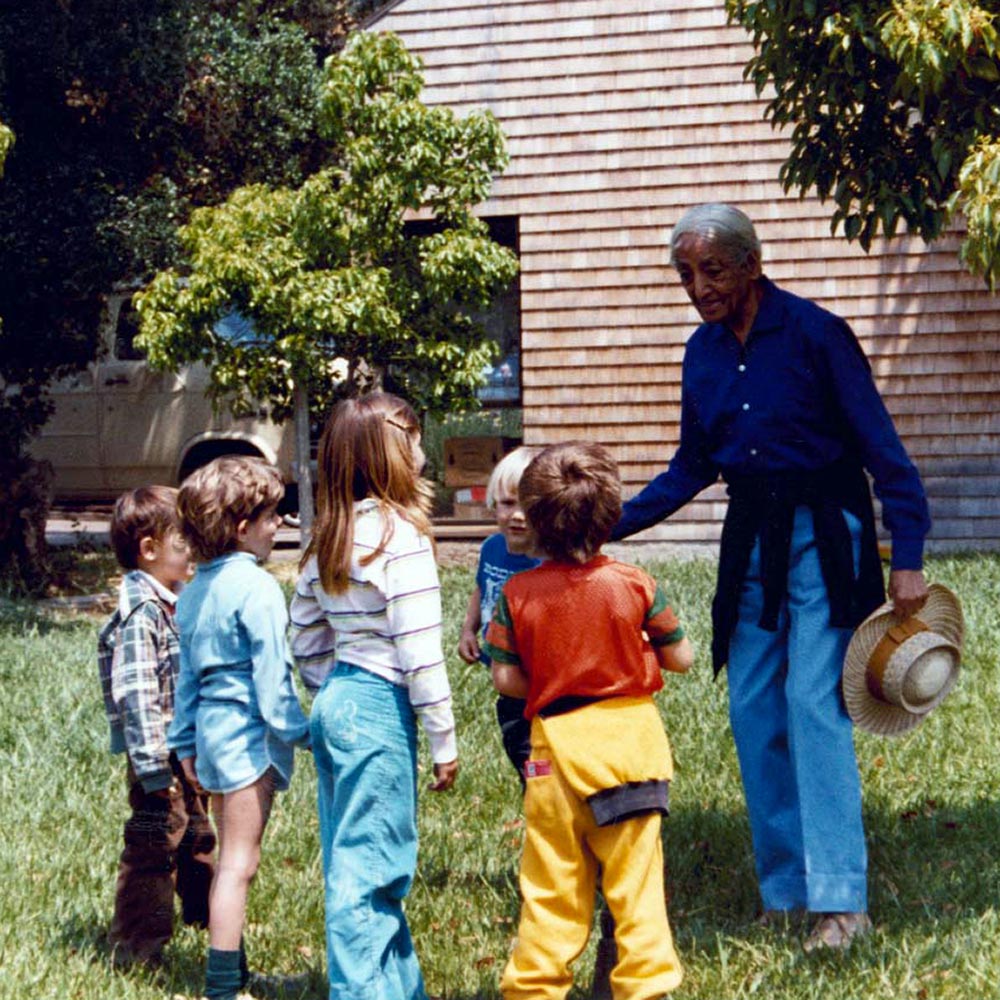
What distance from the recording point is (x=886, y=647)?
4105mm

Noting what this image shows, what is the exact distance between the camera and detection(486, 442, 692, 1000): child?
11.4 ft

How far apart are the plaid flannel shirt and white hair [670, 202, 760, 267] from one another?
5.63 feet

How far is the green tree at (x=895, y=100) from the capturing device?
18.7ft

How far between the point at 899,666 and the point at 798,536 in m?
0.43

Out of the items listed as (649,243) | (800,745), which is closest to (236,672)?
(800,745)

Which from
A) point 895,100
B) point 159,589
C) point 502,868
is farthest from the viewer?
point 895,100

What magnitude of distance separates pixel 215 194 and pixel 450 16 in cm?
344

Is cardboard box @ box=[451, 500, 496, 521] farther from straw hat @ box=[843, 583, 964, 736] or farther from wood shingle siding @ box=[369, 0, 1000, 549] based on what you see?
straw hat @ box=[843, 583, 964, 736]

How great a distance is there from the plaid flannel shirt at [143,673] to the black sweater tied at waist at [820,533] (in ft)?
5.03

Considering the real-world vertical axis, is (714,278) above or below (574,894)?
above

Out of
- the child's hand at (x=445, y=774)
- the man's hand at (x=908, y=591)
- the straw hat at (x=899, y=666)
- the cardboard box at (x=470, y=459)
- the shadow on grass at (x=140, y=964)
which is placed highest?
the cardboard box at (x=470, y=459)

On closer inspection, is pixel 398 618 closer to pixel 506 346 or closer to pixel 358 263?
pixel 358 263

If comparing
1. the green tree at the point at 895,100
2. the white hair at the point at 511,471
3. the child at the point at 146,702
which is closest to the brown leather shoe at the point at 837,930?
the white hair at the point at 511,471

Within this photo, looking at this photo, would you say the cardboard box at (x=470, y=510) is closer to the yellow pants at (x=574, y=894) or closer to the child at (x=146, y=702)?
the child at (x=146, y=702)
